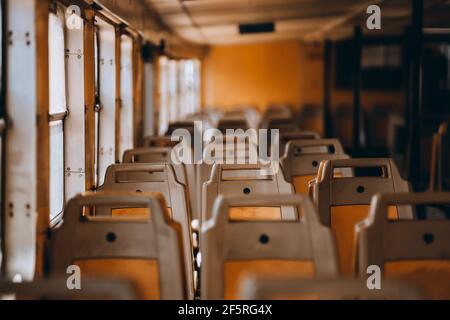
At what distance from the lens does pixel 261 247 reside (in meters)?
2.35

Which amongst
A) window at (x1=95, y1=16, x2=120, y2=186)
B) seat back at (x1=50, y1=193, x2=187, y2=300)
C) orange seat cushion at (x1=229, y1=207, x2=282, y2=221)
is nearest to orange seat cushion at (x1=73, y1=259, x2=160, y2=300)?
seat back at (x1=50, y1=193, x2=187, y2=300)

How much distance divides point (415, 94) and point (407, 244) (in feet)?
10.0

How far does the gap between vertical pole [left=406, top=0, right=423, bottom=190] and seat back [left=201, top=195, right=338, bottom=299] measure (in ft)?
10.4

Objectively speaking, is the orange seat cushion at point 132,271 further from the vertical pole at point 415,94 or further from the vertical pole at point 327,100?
the vertical pole at point 327,100

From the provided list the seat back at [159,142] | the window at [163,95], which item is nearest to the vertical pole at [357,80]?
the window at [163,95]

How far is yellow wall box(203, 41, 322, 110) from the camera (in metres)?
15.4

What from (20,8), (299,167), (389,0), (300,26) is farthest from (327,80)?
(20,8)

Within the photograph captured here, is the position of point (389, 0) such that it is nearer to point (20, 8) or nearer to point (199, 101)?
point (20, 8)

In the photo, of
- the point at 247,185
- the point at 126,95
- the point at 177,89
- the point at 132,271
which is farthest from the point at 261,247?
the point at 177,89

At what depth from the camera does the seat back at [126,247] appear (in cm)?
235

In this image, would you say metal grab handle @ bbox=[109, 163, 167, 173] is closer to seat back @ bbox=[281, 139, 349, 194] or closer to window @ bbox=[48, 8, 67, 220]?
window @ bbox=[48, 8, 67, 220]

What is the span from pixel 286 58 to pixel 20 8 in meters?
13.0

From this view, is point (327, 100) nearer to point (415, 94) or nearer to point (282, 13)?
point (282, 13)

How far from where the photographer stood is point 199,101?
15.1 m
